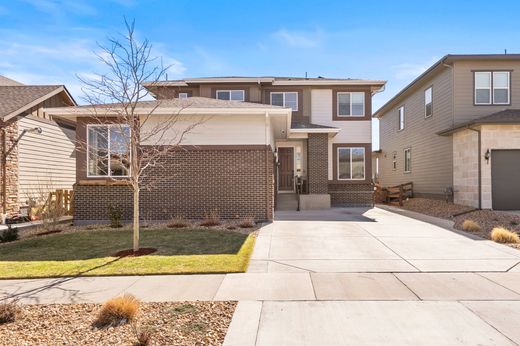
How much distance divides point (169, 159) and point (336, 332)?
9.66m

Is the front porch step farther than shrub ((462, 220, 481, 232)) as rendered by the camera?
Yes

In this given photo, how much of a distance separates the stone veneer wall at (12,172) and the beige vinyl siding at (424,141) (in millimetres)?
19681

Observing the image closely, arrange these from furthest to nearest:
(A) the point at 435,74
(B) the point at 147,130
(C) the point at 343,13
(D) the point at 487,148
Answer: (A) the point at 435,74 < (D) the point at 487,148 < (B) the point at 147,130 < (C) the point at 343,13

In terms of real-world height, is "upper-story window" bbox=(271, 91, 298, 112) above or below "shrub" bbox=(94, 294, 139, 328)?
above

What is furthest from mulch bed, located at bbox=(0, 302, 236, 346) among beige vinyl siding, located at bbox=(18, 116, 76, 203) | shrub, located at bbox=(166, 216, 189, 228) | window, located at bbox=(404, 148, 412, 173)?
window, located at bbox=(404, 148, 412, 173)

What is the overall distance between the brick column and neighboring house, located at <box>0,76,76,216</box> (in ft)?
40.5

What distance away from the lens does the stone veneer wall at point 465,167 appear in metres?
14.7

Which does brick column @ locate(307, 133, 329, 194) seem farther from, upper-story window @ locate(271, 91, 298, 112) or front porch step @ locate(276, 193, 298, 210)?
upper-story window @ locate(271, 91, 298, 112)

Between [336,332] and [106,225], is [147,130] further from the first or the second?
[336,332]

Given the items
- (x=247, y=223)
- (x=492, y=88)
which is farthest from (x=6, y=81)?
(x=492, y=88)

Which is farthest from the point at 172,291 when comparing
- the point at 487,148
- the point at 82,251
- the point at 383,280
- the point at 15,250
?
the point at 487,148

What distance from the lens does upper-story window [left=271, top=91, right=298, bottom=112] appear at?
19.3m

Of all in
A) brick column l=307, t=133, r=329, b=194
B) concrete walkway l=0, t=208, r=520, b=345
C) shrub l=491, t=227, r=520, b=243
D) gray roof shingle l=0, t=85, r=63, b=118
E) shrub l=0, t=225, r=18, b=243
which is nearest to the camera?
concrete walkway l=0, t=208, r=520, b=345

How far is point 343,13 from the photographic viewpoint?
11.1 m
